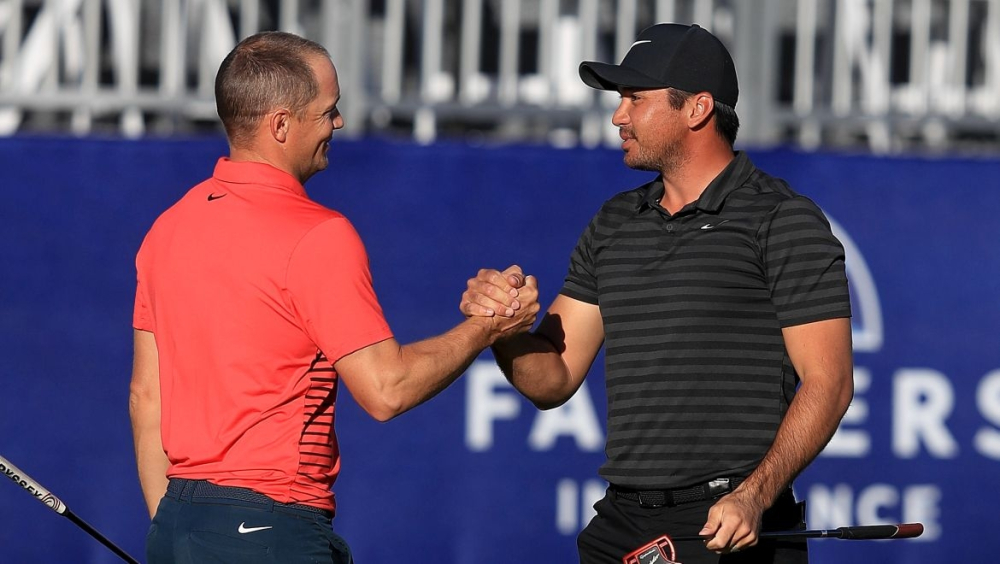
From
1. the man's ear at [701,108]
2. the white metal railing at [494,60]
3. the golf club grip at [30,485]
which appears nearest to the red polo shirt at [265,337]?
the golf club grip at [30,485]

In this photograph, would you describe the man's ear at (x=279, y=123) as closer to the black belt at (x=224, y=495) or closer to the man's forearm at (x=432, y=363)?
the man's forearm at (x=432, y=363)

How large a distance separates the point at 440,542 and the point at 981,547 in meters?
2.23

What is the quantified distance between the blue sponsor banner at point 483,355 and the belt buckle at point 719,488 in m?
2.14

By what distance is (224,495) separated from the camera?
10.3ft

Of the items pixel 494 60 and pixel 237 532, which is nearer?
pixel 237 532

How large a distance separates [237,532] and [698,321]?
1.28m

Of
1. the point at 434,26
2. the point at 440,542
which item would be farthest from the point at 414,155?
the point at 440,542

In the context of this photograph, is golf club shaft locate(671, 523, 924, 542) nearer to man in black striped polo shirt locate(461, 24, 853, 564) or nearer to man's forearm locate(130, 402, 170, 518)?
man in black striped polo shirt locate(461, 24, 853, 564)

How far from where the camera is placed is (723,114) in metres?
3.85

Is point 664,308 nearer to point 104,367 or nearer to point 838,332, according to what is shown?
point 838,332

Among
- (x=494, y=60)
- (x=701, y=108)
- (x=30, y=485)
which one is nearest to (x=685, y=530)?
(x=701, y=108)

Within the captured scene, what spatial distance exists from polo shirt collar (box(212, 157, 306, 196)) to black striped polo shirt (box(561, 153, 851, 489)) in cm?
97

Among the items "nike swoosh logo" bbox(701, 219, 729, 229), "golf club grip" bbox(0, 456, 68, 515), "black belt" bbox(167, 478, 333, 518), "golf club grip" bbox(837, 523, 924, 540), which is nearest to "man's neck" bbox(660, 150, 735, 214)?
"nike swoosh logo" bbox(701, 219, 729, 229)

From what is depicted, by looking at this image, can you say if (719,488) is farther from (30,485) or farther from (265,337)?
(30,485)
